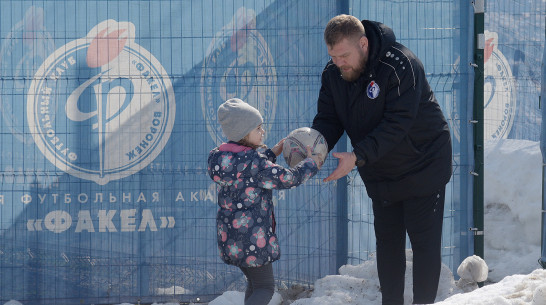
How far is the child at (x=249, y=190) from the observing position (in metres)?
4.55

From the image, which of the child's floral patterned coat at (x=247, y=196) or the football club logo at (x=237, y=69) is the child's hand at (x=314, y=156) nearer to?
the child's floral patterned coat at (x=247, y=196)

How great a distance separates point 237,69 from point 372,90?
78.2 inches

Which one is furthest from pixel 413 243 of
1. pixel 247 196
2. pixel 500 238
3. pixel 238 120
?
pixel 500 238

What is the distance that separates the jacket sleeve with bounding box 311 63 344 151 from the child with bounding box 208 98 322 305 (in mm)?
344

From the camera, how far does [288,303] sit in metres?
6.18

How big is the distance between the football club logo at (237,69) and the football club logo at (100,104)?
34 centimetres

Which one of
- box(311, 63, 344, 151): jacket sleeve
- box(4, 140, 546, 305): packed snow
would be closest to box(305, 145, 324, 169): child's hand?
box(311, 63, 344, 151): jacket sleeve

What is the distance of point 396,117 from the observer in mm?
4574

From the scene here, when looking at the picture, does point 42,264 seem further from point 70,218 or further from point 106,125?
point 106,125

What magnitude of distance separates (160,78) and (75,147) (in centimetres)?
86

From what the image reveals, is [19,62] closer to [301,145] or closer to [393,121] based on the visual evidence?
[301,145]

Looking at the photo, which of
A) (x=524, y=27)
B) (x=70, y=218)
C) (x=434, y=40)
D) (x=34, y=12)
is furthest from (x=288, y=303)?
(x=524, y=27)

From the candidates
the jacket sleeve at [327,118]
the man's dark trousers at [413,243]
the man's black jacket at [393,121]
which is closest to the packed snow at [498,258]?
the man's dark trousers at [413,243]

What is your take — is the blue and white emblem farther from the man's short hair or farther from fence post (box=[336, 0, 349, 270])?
fence post (box=[336, 0, 349, 270])
